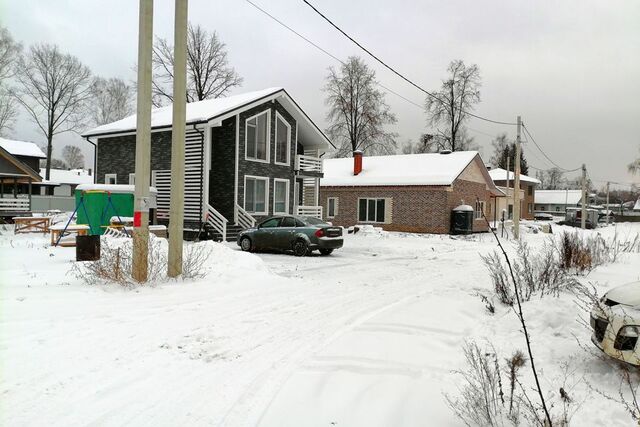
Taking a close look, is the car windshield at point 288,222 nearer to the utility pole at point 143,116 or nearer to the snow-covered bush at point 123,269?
the snow-covered bush at point 123,269

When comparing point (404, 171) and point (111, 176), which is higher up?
point (404, 171)

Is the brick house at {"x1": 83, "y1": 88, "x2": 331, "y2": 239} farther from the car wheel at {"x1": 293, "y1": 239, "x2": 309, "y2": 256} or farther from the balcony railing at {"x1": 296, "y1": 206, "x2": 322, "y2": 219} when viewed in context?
the car wheel at {"x1": 293, "y1": 239, "x2": 309, "y2": 256}

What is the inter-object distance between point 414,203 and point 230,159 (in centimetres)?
1302

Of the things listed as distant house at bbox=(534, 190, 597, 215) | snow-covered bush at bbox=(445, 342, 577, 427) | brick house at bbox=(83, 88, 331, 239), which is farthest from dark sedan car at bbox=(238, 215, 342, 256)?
distant house at bbox=(534, 190, 597, 215)

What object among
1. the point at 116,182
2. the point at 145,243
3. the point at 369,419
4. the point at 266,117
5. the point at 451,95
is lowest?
the point at 369,419

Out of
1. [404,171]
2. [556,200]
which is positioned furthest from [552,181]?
[404,171]

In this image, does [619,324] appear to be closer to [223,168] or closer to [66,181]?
[223,168]

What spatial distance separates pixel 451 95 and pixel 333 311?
49.1 meters

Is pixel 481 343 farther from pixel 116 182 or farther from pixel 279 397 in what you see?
pixel 116 182

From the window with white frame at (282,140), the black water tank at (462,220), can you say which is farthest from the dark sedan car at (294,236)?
the black water tank at (462,220)

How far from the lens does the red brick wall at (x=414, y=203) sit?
94.5 feet

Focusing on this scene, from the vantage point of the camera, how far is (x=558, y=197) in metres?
89.2

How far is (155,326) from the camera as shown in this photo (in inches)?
232

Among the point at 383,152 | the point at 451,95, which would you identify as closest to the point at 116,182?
the point at 383,152
